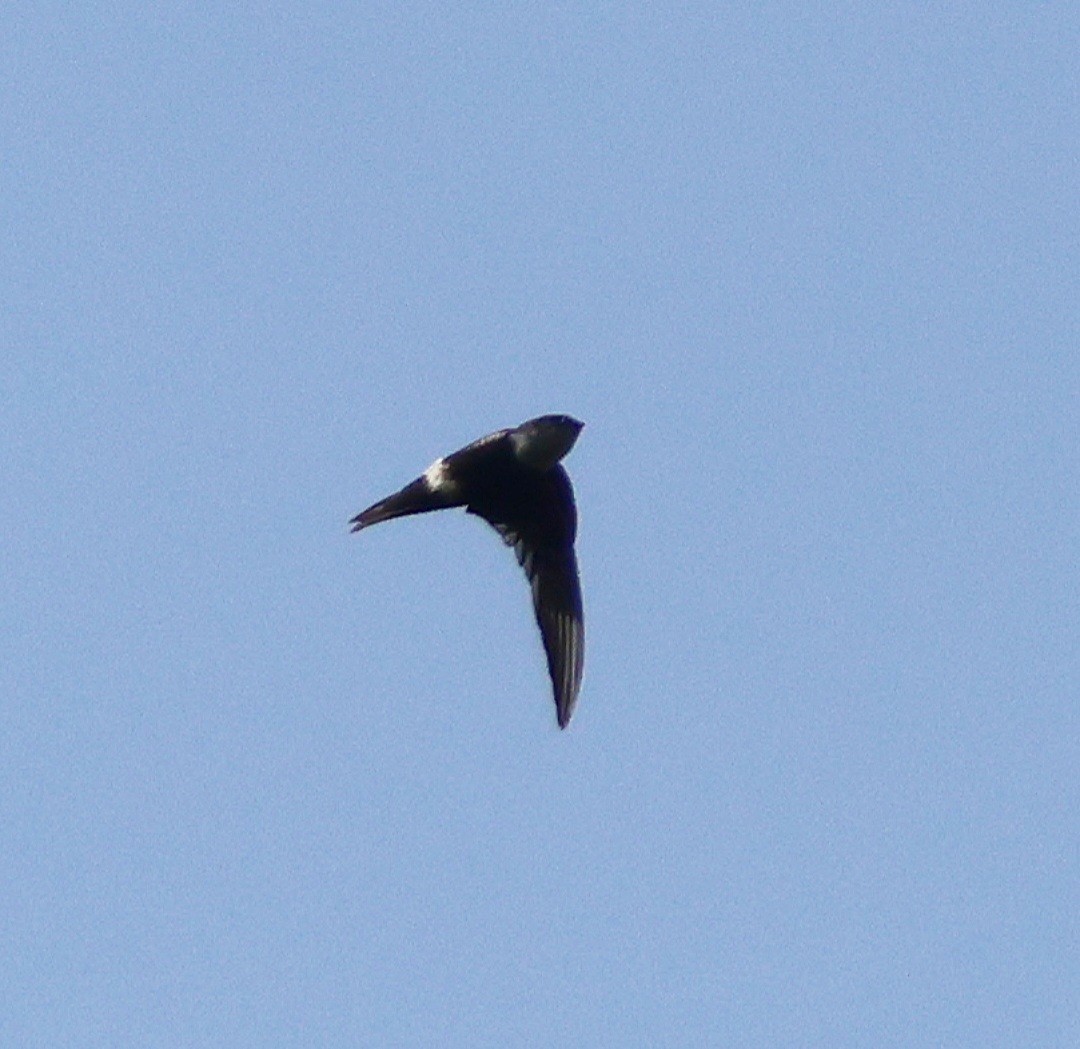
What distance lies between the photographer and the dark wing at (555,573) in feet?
43.6

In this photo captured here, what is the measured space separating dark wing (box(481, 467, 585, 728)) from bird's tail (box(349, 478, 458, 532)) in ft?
1.23

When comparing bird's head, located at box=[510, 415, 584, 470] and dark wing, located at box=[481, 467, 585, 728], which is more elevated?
bird's head, located at box=[510, 415, 584, 470]

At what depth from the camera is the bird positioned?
12.9 m

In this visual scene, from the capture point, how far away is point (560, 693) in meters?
13.3

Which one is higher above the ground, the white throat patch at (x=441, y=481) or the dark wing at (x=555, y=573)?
the white throat patch at (x=441, y=481)

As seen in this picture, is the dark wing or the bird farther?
the dark wing

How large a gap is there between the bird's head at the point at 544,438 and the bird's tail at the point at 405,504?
40 centimetres

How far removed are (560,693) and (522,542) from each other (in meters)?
0.69

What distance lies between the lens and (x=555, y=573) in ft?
44.3

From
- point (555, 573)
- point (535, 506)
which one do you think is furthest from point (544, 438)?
point (555, 573)

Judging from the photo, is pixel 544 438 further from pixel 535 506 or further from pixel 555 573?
pixel 555 573

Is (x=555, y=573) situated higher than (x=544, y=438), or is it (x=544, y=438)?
(x=544, y=438)

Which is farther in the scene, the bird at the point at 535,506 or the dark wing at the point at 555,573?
the dark wing at the point at 555,573

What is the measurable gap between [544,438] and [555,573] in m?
0.84
